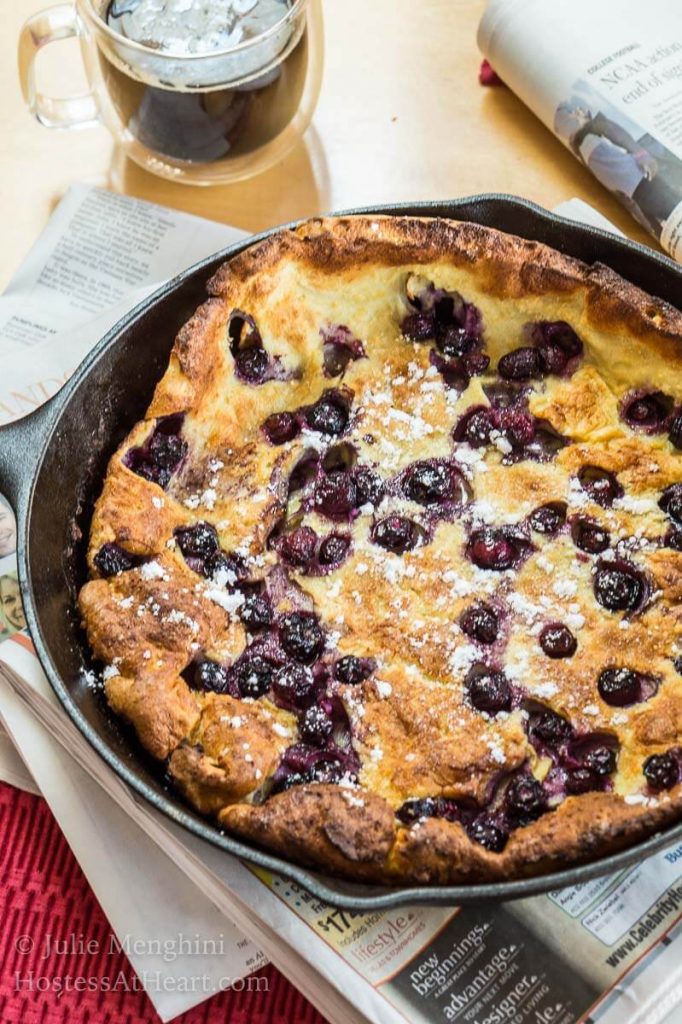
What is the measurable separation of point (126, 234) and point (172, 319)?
1.72 ft

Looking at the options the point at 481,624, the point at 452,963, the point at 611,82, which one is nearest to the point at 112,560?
the point at 481,624

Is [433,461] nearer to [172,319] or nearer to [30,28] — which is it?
[172,319]

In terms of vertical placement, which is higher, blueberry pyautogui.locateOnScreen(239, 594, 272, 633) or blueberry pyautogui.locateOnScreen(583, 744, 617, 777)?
blueberry pyautogui.locateOnScreen(583, 744, 617, 777)

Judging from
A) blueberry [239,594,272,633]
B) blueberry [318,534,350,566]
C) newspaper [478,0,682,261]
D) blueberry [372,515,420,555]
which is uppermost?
newspaper [478,0,682,261]

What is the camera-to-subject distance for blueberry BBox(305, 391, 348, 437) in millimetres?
1716

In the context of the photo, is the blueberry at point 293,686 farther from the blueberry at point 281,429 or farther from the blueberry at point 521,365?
the blueberry at point 521,365

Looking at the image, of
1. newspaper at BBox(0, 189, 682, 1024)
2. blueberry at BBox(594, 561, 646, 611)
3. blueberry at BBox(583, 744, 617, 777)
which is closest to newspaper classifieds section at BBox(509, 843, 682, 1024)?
newspaper at BBox(0, 189, 682, 1024)

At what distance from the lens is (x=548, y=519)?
1.63m

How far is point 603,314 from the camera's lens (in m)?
1.69

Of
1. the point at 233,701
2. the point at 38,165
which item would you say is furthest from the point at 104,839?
the point at 38,165

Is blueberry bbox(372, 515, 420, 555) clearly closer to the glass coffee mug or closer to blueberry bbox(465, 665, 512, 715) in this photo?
blueberry bbox(465, 665, 512, 715)

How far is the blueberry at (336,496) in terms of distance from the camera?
5.42 feet

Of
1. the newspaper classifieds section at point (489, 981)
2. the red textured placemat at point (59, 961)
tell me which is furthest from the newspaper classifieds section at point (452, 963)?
the red textured placemat at point (59, 961)

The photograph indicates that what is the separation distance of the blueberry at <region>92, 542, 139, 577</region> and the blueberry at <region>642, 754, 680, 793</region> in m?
0.75
